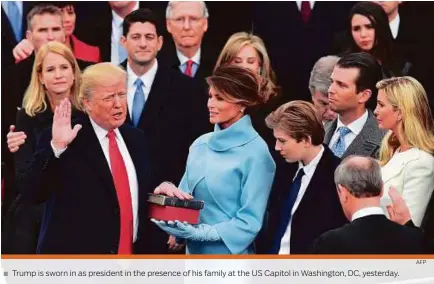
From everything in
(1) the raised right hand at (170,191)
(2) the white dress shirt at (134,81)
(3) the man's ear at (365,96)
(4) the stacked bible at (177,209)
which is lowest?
(4) the stacked bible at (177,209)

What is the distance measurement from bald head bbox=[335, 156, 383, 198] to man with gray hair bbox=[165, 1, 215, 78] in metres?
0.85

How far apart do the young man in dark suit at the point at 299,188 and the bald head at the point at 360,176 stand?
0.06 meters

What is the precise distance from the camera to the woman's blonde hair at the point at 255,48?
5.32 m

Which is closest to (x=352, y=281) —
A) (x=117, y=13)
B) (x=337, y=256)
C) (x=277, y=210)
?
(x=337, y=256)

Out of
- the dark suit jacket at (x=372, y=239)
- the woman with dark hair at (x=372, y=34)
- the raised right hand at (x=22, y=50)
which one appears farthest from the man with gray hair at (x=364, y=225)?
the raised right hand at (x=22, y=50)

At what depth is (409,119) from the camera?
5281 mm

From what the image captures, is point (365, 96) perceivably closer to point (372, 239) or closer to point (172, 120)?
point (372, 239)

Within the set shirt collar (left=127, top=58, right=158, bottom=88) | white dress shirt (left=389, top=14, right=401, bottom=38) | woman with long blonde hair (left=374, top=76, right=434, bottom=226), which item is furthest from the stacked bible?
white dress shirt (left=389, top=14, right=401, bottom=38)

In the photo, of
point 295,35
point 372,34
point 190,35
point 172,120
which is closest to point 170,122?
point 172,120

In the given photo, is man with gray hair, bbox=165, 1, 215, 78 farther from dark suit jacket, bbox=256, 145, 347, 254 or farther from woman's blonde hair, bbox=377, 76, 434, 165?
woman's blonde hair, bbox=377, 76, 434, 165

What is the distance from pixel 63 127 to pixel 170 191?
2.06 ft

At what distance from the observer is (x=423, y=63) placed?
538cm

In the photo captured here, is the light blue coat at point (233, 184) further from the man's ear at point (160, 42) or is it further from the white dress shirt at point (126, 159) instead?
the man's ear at point (160, 42)

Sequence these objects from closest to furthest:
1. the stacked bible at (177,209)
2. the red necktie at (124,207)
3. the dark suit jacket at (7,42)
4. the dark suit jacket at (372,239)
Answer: the dark suit jacket at (372,239), the stacked bible at (177,209), the red necktie at (124,207), the dark suit jacket at (7,42)
